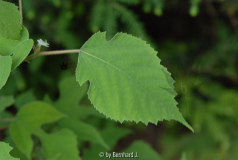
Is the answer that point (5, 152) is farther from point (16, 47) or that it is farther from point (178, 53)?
point (178, 53)

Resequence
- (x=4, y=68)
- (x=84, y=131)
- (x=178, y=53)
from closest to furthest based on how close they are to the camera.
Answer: (x=4, y=68)
(x=84, y=131)
(x=178, y=53)

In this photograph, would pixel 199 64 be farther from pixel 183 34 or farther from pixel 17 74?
pixel 17 74

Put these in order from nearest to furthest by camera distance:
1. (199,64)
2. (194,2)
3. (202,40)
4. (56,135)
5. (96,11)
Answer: (56,135), (194,2), (96,11), (199,64), (202,40)

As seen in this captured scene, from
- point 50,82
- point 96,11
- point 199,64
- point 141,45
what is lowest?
point 50,82

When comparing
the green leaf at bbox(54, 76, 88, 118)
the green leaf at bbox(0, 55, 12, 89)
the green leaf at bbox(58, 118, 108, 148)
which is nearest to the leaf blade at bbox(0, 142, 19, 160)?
the green leaf at bbox(0, 55, 12, 89)

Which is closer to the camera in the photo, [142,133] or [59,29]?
[59,29]

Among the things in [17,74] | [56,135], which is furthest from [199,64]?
[56,135]

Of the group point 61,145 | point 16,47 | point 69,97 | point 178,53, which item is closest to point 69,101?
point 69,97

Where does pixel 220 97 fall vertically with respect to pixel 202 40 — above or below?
below
